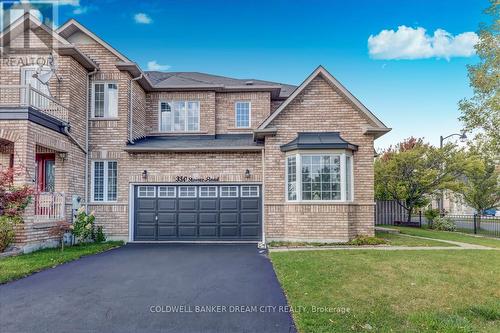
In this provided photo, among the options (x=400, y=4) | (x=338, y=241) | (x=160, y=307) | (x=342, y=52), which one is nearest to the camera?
(x=160, y=307)

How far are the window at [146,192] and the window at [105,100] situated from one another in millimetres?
3185

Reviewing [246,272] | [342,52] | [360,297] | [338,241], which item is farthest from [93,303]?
[342,52]

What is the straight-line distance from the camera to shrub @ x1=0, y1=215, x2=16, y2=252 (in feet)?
26.9

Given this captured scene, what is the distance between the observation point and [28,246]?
8.84 meters

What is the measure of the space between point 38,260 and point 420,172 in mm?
19130

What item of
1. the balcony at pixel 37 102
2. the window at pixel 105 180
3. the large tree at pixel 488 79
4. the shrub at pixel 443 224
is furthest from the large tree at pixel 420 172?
the balcony at pixel 37 102

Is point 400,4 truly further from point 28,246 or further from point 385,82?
point 28,246

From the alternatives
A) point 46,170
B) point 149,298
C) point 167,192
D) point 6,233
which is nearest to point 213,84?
point 167,192

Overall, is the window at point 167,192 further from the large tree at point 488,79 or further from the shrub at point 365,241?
the large tree at point 488,79

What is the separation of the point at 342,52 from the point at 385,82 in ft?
11.7

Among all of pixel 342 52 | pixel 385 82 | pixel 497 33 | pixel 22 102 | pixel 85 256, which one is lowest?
pixel 85 256

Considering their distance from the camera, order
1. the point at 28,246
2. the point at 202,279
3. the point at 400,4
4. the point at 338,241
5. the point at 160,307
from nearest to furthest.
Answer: the point at 160,307 < the point at 202,279 < the point at 28,246 < the point at 338,241 < the point at 400,4

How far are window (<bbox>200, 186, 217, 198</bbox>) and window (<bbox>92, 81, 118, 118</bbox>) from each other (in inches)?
186

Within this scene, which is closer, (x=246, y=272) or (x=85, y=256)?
(x=246, y=272)
